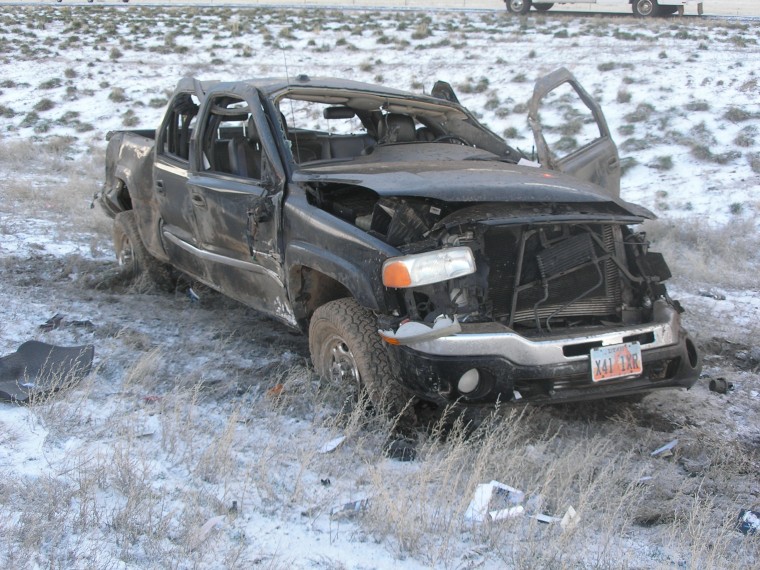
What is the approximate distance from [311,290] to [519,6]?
24.4m

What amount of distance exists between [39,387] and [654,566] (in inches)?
116

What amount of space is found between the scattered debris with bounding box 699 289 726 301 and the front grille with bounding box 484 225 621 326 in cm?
277

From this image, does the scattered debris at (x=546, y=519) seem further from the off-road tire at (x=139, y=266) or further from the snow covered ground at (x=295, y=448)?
the off-road tire at (x=139, y=266)

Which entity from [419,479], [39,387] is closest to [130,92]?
[39,387]

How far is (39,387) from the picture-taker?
12.4 ft

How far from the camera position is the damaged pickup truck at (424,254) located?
3574 mm

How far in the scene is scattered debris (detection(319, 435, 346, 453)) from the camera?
3.56 m

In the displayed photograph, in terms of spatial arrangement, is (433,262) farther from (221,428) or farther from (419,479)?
(221,428)

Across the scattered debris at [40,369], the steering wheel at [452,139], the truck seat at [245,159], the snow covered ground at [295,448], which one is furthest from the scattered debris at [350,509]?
the steering wheel at [452,139]

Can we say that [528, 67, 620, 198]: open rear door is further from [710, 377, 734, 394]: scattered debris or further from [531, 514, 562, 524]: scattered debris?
[531, 514, 562, 524]: scattered debris

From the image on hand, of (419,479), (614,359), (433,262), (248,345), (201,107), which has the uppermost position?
(201,107)

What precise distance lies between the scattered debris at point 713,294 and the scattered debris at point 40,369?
5.06m

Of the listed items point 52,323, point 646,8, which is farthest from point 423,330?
point 646,8

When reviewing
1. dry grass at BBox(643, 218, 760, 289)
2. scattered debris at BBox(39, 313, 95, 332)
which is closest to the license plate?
scattered debris at BBox(39, 313, 95, 332)
